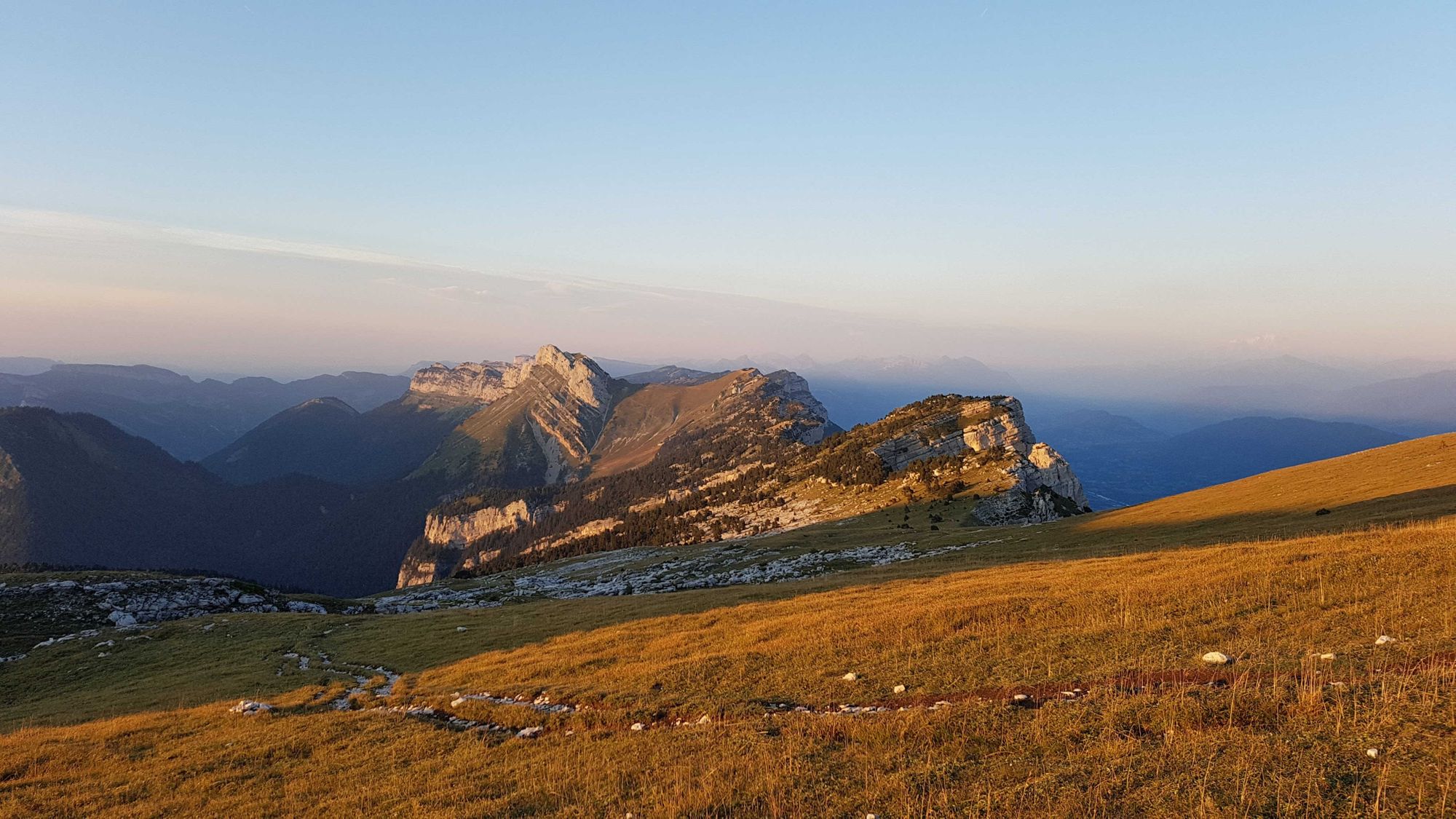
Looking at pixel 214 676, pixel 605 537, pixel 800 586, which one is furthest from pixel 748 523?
pixel 214 676

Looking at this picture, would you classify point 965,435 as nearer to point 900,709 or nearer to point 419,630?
point 419,630

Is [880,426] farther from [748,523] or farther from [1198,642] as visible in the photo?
[1198,642]

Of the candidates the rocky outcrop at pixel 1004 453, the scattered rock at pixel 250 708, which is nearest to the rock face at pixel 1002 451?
the rocky outcrop at pixel 1004 453

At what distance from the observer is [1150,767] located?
10531 mm

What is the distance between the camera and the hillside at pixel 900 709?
10.7m

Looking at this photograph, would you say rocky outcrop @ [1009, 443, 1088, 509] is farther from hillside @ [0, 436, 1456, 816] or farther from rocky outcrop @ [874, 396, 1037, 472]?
hillside @ [0, 436, 1456, 816]

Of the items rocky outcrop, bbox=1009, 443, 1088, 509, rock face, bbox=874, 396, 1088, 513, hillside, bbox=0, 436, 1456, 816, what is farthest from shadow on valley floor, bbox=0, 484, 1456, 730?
rocky outcrop, bbox=1009, 443, 1088, 509

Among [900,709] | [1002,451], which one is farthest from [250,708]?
[1002,451]

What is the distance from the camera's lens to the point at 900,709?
1602 centimetres

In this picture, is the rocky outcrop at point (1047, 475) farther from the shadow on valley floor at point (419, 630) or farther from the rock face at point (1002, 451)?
the shadow on valley floor at point (419, 630)

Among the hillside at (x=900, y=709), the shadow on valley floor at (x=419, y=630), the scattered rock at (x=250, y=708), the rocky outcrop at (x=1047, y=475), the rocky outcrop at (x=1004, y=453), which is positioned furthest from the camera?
the rocky outcrop at (x=1047, y=475)

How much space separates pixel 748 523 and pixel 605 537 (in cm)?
6885

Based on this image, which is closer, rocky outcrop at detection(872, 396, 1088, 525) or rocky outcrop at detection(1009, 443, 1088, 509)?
rocky outcrop at detection(872, 396, 1088, 525)

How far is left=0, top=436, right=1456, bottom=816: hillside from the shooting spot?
1070 cm
